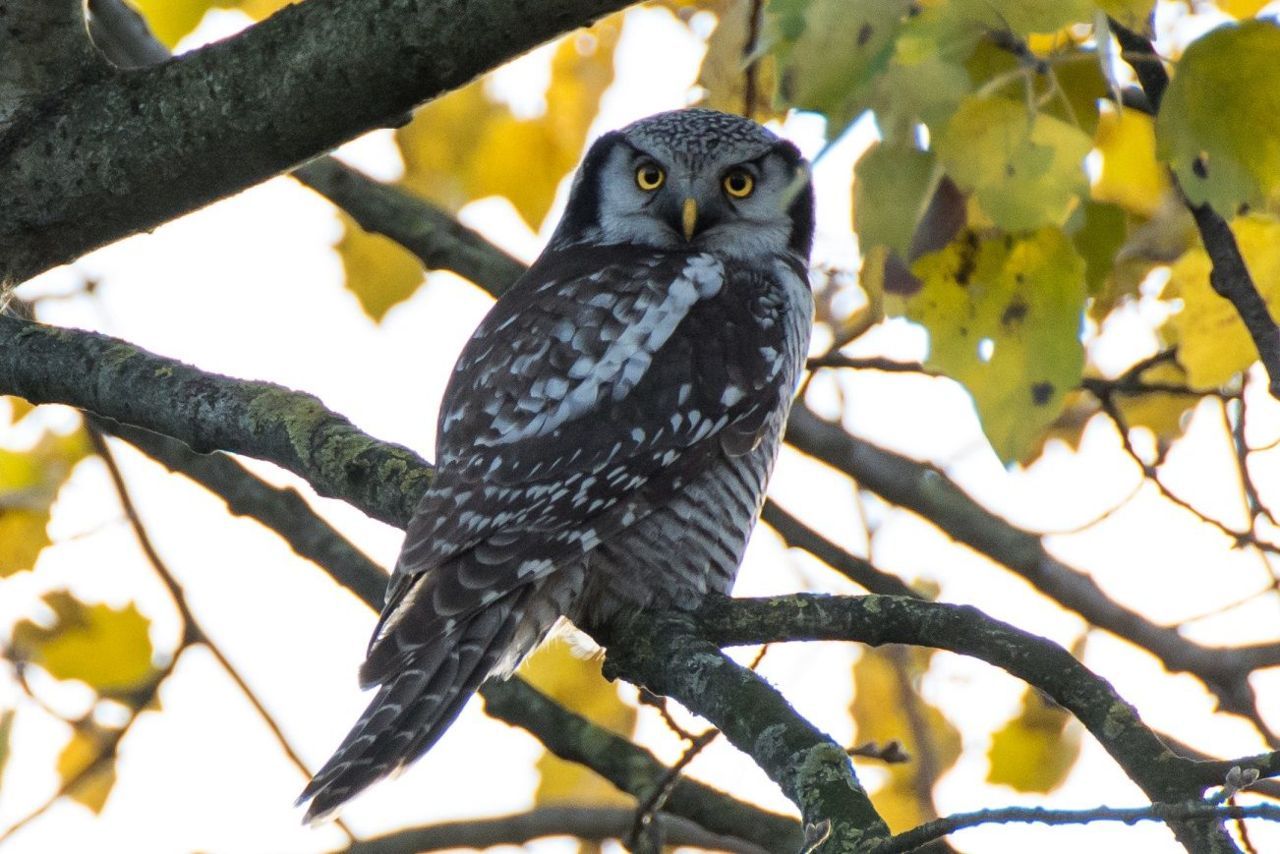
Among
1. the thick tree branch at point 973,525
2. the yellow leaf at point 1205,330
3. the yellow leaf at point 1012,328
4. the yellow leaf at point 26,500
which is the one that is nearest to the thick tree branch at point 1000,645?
the yellow leaf at point 1012,328

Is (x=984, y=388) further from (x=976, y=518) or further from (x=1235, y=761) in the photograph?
(x=976, y=518)

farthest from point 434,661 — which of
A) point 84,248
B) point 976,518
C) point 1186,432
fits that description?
point 1186,432

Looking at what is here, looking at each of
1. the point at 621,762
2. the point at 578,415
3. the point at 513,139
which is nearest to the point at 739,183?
the point at 513,139

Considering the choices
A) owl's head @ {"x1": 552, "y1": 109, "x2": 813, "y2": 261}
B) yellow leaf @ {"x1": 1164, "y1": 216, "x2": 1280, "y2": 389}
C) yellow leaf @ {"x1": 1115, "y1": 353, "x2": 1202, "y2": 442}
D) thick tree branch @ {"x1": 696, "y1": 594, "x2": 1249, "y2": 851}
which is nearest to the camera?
thick tree branch @ {"x1": 696, "y1": 594, "x2": 1249, "y2": 851}

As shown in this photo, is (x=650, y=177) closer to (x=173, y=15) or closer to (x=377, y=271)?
(x=377, y=271)

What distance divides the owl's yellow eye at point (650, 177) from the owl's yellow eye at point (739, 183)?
184mm

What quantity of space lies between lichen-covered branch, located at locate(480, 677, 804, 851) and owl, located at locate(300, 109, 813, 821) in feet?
1.82

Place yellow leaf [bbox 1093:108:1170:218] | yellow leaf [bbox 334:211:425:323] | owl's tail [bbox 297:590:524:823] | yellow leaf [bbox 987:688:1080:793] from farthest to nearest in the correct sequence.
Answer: yellow leaf [bbox 987:688:1080:793] → yellow leaf [bbox 334:211:425:323] → yellow leaf [bbox 1093:108:1170:218] → owl's tail [bbox 297:590:524:823]

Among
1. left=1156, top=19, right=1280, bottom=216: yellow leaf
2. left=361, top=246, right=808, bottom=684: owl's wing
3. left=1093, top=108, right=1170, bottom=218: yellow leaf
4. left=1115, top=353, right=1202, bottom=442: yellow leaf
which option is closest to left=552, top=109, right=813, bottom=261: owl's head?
left=361, top=246, right=808, bottom=684: owl's wing

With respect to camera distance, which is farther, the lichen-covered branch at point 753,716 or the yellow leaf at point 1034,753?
the yellow leaf at point 1034,753

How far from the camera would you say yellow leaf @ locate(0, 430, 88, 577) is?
14.1ft

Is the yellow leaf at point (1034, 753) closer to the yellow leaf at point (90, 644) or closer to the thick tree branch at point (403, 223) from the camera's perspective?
the thick tree branch at point (403, 223)

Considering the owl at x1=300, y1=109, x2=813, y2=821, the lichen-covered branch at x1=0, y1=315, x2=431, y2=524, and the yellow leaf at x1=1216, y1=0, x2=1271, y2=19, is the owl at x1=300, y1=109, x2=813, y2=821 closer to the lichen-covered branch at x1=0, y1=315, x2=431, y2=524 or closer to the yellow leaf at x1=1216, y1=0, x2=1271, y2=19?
the lichen-covered branch at x1=0, y1=315, x2=431, y2=524

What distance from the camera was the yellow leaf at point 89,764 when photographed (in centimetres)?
454
